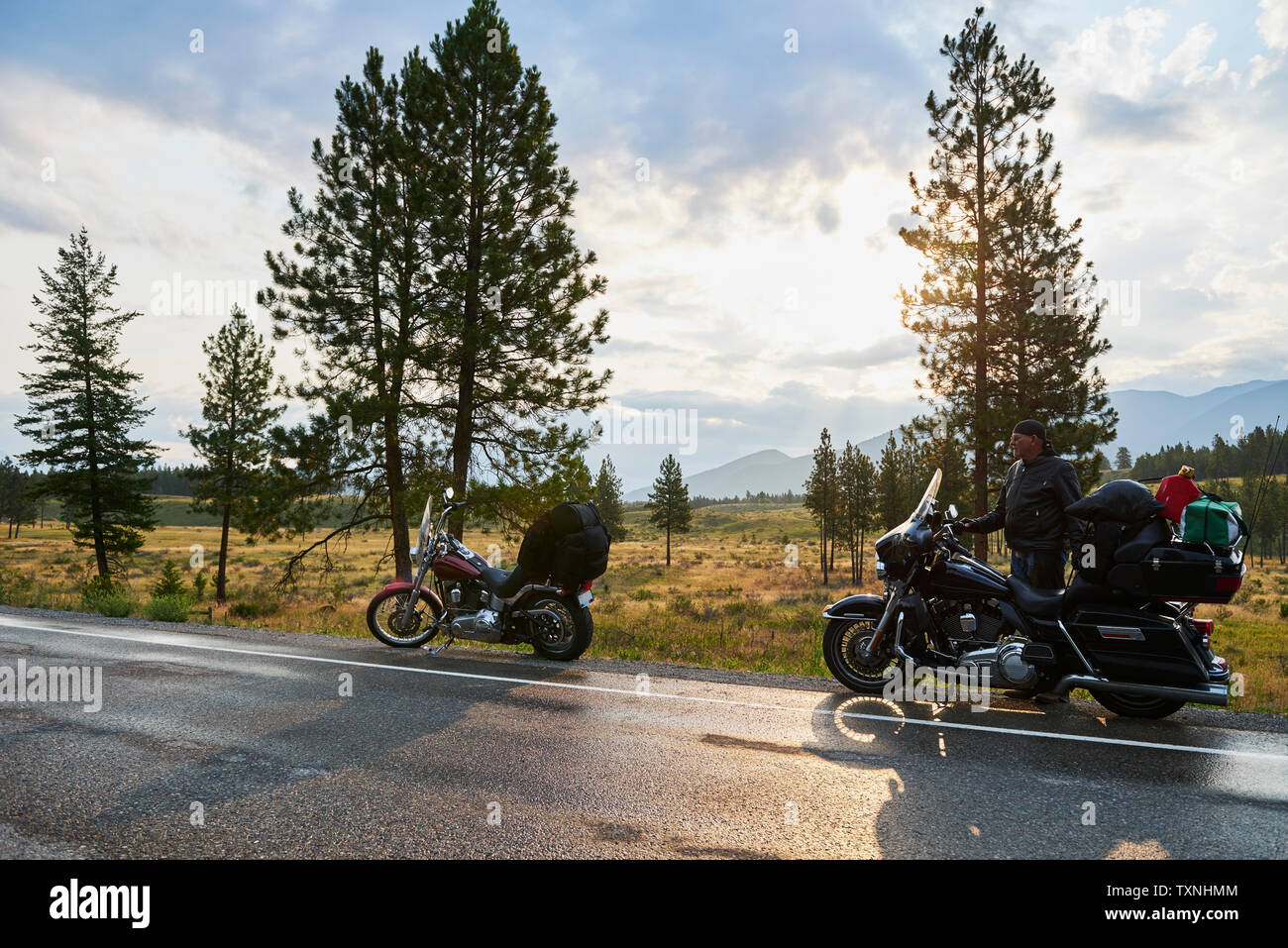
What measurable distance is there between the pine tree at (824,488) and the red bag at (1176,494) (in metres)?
43.7

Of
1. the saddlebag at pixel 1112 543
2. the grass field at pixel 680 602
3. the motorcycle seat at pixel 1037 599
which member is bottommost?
the grass field at pixel 680 602

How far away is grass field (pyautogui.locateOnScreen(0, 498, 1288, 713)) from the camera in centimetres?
1323

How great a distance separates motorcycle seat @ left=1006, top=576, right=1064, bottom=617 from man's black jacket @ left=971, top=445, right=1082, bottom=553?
1.20 feet

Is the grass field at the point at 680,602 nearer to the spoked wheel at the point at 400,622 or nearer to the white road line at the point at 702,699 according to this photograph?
the spoked wheel at the point at 400,622

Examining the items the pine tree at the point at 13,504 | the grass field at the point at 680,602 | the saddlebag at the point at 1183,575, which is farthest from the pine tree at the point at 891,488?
the pine tree at the point at 13,504

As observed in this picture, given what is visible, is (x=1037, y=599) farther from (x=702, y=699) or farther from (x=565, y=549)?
(x=565, y=549)

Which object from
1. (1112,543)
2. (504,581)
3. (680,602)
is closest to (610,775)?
(1112,543)

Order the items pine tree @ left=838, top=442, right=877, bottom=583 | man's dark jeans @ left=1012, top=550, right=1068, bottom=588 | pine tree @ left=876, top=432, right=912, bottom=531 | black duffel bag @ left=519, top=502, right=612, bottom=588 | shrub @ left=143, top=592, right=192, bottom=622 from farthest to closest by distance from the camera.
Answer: pine tree @ left=838, top=442, right=877, bottom=583, pine tree @ left=876, top=432, right=912, bottom=531, shrub @ left=143, top=592, right=192, bottom=622, black duffel bag @ left=519, top=502, right=612, bottom=588, man's dark jeans @ left=1012, top=550, right=1068, bottom=588

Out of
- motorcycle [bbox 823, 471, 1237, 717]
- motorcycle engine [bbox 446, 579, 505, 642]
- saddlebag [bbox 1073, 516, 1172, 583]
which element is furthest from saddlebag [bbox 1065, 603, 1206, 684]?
motorcycle engine [bbox 446, 579, 505, 642]

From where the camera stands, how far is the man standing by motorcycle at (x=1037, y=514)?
6.19 metres

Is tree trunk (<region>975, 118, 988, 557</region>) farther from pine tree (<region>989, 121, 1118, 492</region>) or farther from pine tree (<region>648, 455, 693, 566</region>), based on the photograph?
pine tree (<region>648, 455, 693, 566</region>)

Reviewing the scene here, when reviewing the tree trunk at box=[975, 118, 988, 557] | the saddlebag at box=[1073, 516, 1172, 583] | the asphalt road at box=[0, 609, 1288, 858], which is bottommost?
the asphalt road at box=[0, 609, 1288, 858]
